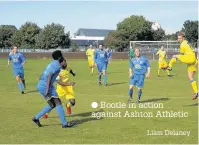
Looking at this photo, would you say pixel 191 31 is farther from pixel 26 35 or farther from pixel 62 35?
pixel 26 35

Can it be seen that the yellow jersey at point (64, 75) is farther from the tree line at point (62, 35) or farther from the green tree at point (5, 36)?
the green tree at point (5, 36)

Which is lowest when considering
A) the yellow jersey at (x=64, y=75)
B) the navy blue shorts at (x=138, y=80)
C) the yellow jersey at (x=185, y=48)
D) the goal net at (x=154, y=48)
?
the goal net at (x=154, y=48)

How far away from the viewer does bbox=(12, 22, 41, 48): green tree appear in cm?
9618

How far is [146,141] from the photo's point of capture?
9320mm

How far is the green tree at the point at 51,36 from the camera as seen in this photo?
90.9 m

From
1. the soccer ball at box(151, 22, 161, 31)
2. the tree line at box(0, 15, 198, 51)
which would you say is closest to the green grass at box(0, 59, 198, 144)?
the tree line at box(0, 15, 198, 51)

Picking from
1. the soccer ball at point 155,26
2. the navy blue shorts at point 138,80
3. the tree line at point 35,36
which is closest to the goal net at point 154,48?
the tree line at point 35,36

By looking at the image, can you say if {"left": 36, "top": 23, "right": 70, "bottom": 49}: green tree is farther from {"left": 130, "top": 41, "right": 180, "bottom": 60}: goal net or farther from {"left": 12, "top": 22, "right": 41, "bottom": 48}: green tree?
{"left": 130, "top": 41, "right": 180, "bottom": 60}: goal net

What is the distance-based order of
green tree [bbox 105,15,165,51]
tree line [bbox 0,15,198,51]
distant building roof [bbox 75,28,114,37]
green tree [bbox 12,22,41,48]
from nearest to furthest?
tree line [bbox 0,15,198,51], green tree [bbox 105,15,165,51], green tree [bbox 12,22,41,48], distant building roof [bbox 75,28,114,37]

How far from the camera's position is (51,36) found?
9088 cm

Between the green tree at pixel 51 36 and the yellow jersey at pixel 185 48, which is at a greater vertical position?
the yellow jersey at pixel 185 48

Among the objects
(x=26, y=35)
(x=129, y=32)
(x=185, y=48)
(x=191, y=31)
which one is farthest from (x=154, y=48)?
(x=26, y=35)

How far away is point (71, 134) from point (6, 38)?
94988 millimetres

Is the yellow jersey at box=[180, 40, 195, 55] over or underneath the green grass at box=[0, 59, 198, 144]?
over
